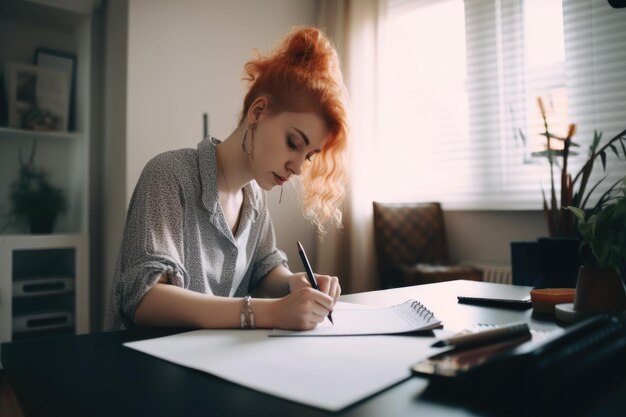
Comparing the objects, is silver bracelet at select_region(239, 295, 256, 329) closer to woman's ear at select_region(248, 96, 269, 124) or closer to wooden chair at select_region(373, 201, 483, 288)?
woman's ear at select_region(248, 96, 269, 124)

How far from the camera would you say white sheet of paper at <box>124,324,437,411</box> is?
49cm

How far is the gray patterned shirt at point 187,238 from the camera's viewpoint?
0.92 meters

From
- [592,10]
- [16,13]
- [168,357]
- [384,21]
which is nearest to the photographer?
[168,357]

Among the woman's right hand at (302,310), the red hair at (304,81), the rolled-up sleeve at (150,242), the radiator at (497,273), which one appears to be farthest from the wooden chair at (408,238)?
the woman's right hand at (302,310)

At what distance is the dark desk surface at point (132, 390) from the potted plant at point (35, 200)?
6.45 ft

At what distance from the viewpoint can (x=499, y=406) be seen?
17.3 inches

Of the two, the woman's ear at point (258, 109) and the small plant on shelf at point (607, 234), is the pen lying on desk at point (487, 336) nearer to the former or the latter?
the small plant on shelf at point (607, 234)

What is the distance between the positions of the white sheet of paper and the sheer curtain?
2.26m

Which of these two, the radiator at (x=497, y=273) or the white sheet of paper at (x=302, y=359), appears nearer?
the white sheet of paper at (x=302, y=359)

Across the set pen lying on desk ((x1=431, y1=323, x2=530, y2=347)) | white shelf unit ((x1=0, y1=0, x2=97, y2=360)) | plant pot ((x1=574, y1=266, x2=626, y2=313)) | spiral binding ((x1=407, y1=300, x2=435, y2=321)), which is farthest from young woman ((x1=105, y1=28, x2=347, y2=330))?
white shelf unit ((x1=0, y1=0, x2=97, y2=360))

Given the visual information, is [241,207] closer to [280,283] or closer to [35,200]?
[280,283]

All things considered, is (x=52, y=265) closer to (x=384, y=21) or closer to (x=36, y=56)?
(x=36, y=56)

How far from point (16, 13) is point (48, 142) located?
2.19 ft

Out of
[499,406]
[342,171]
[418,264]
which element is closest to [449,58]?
[418,264]
